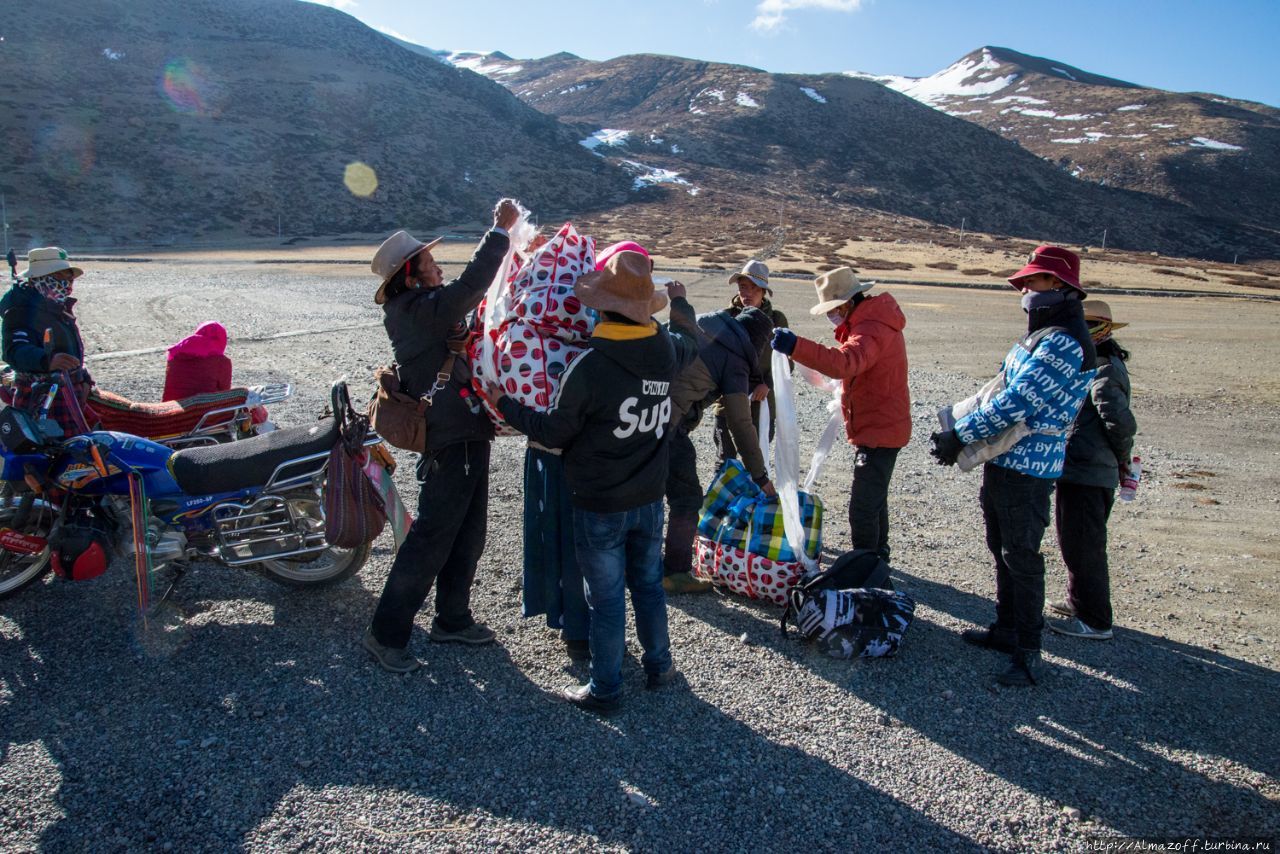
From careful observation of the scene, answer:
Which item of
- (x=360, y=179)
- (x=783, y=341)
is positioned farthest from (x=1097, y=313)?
(x=360, y=179)

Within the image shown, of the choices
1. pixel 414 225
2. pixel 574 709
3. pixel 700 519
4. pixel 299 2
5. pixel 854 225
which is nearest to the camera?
pixel 574 709

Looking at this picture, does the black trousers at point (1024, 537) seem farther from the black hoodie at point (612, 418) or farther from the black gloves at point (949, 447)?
the black hoodie at point (612, 418)

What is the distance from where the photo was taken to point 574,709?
12.2ft

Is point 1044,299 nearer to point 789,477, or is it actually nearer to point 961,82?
point 789,477

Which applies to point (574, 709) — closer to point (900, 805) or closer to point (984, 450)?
point (900, 805)

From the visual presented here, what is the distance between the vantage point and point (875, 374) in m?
4.77

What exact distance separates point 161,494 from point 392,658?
1.60 meters

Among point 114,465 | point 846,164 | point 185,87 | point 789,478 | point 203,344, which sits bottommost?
point 789,478

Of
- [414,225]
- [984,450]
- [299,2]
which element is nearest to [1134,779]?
[984,450]

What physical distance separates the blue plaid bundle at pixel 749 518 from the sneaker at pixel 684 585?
0.90 feet

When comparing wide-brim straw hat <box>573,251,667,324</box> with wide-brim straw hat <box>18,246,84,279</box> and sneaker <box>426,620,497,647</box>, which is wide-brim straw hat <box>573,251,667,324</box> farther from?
wide-brim straw hat <box>18,246,84,279</box>

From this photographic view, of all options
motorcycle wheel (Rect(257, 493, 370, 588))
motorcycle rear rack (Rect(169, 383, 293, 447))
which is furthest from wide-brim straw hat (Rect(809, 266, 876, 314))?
motorcycle rear rack (Rect(169, 383, 293, 447))

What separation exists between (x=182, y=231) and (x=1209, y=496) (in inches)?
1913

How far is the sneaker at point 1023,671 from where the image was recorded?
3.97 meters
